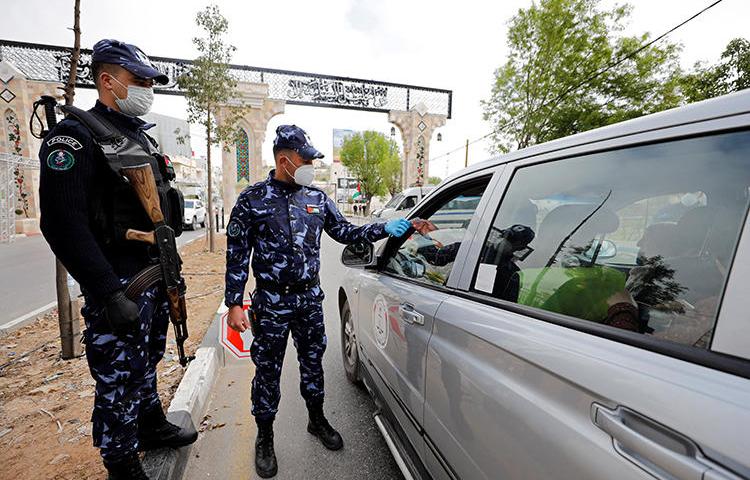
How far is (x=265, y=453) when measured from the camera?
217cm

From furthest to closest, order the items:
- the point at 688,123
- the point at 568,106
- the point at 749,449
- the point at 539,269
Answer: the point at 568,106
the point at 539,269
the point at 688,123
the point at 749,449

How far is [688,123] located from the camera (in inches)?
34.4

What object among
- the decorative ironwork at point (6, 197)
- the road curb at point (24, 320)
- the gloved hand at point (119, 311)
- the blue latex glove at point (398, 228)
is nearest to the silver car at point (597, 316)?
the blue latex glove at point (398, 228)

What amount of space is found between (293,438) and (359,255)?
4.30 ft

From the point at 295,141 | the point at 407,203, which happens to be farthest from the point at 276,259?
the point at 407,203

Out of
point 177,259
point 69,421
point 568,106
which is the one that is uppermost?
point 568,106

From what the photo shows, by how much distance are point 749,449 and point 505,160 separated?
1170mm

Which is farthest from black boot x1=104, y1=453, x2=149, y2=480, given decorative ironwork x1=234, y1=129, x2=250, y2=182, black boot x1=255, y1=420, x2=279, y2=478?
decorative ironwork x1=234, y1=129, x2=250, y2=182

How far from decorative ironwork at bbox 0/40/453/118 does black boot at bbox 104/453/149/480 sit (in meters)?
21.4

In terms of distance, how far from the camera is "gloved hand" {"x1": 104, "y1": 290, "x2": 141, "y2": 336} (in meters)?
1.55

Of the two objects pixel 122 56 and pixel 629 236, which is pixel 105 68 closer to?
pixel 122 56

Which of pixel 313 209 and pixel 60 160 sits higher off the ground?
pixel 60 160

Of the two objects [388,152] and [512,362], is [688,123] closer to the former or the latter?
[512,362]

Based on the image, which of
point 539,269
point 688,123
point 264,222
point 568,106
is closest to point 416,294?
point 539,269
